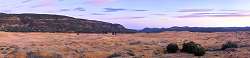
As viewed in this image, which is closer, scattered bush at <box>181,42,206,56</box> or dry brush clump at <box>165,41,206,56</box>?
scattered bush at <box>181,42,206,56</box>

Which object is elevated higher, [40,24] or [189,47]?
[189,47]

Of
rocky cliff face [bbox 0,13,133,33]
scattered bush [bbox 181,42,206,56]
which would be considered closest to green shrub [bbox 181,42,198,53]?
scattered bush [bbox 181,42,206,56]

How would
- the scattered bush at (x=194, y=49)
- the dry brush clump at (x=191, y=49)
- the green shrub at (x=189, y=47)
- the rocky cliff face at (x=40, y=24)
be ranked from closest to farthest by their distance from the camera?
the scattered bush at (x=194, y=49), the dry brush clump at (x=191, y=49), the green shrub at (x=189, y=47), the rocky cliff face at (x=40, y=24)

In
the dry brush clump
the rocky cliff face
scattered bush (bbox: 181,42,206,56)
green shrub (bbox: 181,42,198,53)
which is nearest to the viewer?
scattered bush (bbox: 181,42,206,56)

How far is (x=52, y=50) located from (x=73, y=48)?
6.12ft

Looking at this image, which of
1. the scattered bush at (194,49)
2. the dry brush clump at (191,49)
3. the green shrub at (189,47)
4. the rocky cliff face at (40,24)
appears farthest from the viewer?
the rocky cliff face at (40,24)

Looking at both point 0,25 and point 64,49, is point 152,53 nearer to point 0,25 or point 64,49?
point 64,49

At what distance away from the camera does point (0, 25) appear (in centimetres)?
8056

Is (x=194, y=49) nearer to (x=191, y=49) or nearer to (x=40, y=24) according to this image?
(x=191, y=49)

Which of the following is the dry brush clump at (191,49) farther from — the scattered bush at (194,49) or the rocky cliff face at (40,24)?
the rocky cliff face at (40,24)

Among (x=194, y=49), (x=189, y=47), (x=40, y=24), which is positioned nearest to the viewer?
(x=194, y=49)

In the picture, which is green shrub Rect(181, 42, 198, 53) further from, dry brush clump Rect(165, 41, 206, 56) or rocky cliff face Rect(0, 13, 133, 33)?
rocky cliff face Rect(0, 13, 133, 33)

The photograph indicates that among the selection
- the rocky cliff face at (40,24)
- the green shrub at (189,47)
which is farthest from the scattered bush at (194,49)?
the rocky cliff face at (40,24)

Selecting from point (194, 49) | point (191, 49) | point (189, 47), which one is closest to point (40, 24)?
point (189, 47)
